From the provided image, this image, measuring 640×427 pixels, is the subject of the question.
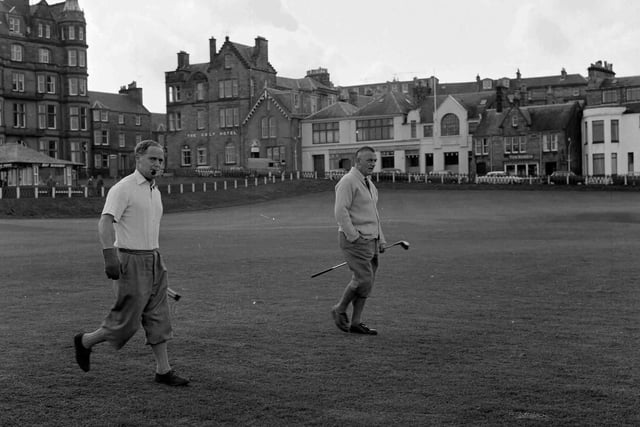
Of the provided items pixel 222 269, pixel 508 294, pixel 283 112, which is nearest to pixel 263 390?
pixel 508 294

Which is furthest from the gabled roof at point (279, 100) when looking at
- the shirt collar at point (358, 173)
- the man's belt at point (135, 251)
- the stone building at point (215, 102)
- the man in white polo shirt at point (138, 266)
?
the man's belt at point (135, 251)

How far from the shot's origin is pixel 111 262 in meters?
8.54

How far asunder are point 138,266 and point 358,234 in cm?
373

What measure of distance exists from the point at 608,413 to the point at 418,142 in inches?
3369

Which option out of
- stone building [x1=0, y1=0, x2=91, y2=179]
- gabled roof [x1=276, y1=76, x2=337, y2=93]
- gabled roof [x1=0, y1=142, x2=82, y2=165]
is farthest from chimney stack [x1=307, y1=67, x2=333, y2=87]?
gabled roof [x1=0, y1=142, x2=82, y2=165]

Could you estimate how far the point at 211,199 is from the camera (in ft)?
209

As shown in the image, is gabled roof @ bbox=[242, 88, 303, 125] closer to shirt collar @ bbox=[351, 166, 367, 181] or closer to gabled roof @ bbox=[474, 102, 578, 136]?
gabled roof @ bbox=[474, 102, 578, 136]

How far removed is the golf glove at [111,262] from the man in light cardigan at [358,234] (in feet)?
12.7

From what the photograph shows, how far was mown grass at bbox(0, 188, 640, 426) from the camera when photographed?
8016 mm

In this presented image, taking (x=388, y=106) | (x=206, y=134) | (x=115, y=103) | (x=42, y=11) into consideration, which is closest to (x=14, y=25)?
(x=42, y=11)

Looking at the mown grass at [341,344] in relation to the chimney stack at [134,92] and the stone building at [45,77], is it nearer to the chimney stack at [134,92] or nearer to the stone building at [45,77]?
the stone building at [45,77]

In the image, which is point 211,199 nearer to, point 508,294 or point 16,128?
point 16,128

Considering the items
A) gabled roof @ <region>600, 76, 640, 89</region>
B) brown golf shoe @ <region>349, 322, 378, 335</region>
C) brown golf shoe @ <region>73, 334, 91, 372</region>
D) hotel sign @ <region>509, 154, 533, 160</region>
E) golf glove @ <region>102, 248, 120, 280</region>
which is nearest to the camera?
golf glove @ <region>102, 248, 120, 280</region>

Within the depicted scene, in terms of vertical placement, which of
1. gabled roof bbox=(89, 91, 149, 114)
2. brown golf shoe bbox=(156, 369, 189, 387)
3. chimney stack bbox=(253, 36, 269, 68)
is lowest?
brown golf shoe bbox=(156, 369, 189, 387)
